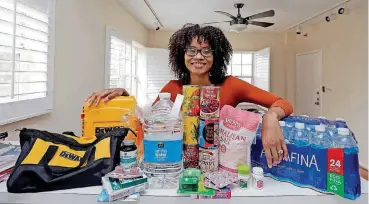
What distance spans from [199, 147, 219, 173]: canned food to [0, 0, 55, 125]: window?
4.12 ft

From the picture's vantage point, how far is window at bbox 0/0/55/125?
1.43 meters

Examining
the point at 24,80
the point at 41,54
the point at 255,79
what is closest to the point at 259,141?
the point at 24,80

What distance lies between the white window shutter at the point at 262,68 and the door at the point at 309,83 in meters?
0.93

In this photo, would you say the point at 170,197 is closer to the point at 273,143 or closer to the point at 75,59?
the point at 273,143

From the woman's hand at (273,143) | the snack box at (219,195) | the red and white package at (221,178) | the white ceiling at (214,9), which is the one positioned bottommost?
the snack box at (219,195)

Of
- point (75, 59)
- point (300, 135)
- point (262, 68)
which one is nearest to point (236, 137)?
point (300, 135)

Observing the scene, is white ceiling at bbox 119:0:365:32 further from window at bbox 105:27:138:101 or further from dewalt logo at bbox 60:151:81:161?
dewalt logo at bbox 60:151:81:161

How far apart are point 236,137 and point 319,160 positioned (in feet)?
0.75

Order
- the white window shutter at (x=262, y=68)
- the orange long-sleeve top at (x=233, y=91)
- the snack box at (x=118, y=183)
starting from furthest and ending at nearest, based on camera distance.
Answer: the white window shutter at (x=262, y=68) < the orange long-sleeve top at (x=233, y=91) < the snack box at (x=118, y=183)

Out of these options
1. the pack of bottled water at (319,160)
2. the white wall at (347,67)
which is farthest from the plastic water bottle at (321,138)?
the white wall at (347,67)

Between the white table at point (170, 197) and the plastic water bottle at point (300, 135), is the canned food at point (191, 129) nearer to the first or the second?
the white table at point (170, 197)

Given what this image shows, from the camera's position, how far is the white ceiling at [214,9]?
148 inches

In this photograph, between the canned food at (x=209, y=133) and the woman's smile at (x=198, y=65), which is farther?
the woman's smile at (x=198, y=65)

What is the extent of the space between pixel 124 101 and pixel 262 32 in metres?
5.86
